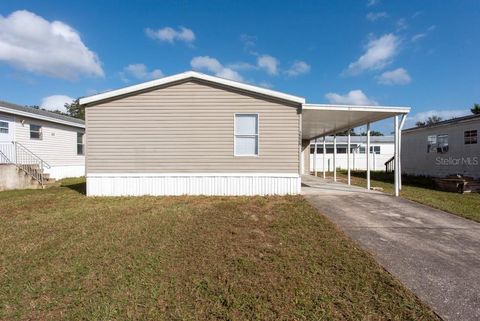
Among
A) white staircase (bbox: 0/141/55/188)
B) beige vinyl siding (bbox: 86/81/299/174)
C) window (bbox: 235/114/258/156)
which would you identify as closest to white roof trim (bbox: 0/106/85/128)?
white staircase (bbox: 0/141/55/188)

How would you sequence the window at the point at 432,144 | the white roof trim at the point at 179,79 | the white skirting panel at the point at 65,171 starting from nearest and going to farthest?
the white roof trim at the point at 179,79 < the white skirting panel at the point at 65,171 < the window at the point at 432,144

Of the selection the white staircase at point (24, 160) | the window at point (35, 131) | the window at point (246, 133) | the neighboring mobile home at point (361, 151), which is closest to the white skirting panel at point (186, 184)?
the window at point (246, 133)

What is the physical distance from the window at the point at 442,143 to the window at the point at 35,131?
20946 millimetres

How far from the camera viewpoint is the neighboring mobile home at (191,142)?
862 centimetres

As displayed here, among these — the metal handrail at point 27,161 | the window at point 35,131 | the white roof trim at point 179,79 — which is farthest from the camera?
the window at point 35,131

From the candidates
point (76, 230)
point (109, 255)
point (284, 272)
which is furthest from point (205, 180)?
point (284, 272)

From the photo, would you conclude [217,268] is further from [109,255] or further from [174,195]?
[174,195]

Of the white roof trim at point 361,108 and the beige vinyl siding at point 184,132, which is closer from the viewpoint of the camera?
the white roof trim at point 361,108

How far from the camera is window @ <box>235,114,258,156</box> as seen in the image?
868 cm

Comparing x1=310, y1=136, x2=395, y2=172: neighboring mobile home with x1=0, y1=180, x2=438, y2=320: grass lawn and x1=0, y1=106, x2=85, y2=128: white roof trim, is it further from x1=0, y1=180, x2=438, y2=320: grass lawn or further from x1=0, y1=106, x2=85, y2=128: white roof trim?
x1=0, y1=180, x2=438, y2=320: grass lawn

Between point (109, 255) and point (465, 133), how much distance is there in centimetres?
1607

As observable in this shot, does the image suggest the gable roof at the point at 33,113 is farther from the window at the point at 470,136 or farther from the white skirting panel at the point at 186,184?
the window at the point at 470,136

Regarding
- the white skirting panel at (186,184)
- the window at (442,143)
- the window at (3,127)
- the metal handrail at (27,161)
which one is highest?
the window at (3,127)

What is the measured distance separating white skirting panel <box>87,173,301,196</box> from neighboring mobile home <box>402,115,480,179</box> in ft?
32.6
